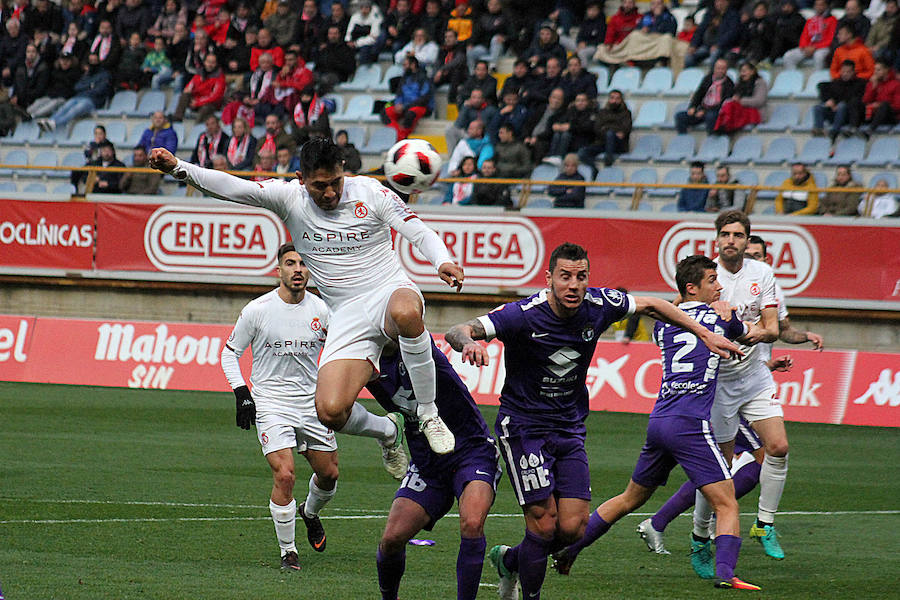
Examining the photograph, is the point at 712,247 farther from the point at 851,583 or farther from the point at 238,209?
the point at 851,583

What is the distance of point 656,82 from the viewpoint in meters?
22.2

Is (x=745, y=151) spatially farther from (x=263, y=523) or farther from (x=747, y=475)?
(x=263, y=523)

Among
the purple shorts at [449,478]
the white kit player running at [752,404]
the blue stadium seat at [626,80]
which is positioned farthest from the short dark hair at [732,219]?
the blue stadium seat at [626,80]

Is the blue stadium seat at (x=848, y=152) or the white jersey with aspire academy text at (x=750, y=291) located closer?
the white jersey with aspire academy text at (x=750, y=291)

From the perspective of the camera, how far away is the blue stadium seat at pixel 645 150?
21031 millimetres

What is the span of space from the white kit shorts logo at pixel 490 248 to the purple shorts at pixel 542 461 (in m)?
12.9

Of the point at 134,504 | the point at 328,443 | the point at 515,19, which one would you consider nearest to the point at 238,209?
the point at 515,19

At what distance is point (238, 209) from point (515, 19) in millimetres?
5891

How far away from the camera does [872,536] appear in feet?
32.3

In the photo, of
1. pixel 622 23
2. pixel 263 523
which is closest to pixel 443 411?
pixel 263 523

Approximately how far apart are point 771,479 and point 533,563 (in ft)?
9.77

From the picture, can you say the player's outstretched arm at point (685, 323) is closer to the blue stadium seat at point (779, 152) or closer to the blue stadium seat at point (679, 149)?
the blue stadium seat at point (779, 152)

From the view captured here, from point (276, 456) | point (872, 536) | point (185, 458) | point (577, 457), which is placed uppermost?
point (577, 457)

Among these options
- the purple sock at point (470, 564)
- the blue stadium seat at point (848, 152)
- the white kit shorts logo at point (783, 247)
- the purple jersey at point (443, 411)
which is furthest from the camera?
the blue stadium seat at point (848, 152)
